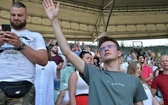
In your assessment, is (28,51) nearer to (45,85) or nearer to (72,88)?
(72,88)

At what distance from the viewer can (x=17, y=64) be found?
87.4 inches

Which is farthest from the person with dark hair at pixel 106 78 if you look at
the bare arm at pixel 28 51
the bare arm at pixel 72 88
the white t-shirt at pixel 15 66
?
the bare arm at pixel 72 88

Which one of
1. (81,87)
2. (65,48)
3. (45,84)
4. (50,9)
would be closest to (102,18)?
(45,84)

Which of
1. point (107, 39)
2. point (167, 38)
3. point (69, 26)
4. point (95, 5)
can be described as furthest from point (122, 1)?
point (107, 39)

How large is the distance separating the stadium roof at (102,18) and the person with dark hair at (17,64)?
14.0 m

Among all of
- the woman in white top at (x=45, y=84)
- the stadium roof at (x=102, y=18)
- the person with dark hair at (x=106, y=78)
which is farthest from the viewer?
the stadium roof at (x=102, y=18)

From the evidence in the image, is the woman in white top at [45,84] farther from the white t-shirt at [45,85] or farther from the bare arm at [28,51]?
the bare arm at [28,51]

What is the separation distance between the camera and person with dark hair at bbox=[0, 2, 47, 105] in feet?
7.04

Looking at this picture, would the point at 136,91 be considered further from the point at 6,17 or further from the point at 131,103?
the point at 6,17

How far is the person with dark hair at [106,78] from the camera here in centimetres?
208

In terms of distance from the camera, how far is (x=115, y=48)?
2.31 m

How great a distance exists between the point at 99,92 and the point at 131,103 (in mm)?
266

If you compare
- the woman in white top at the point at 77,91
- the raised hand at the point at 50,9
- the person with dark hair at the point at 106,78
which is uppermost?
the raised hand at the point at 50,9

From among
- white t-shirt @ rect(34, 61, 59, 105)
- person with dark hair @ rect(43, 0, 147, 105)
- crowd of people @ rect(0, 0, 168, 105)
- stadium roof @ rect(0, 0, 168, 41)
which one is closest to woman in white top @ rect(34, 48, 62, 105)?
white t-shirt @ rect(34, 61, 59, 105)
